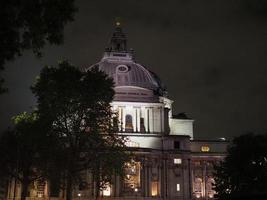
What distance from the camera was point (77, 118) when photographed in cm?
5884

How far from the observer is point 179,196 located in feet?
326

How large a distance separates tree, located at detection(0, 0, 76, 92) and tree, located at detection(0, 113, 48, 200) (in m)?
34.0

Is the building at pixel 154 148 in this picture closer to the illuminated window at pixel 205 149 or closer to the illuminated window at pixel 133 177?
the illuminated window at pixel 133 177

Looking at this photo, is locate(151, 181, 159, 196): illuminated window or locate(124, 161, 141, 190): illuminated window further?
locate(151, 181, 159, 196): illuminated window

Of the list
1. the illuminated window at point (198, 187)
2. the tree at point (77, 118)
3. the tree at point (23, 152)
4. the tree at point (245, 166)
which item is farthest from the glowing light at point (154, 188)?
the tree at point (77, 118)

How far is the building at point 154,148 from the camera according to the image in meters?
97.3

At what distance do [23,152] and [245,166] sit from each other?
38326 mm

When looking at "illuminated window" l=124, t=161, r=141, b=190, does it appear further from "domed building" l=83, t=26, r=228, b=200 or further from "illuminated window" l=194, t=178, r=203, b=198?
"illuminated window" l=194, t=178, r=203, b=198

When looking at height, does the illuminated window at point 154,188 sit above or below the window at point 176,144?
below

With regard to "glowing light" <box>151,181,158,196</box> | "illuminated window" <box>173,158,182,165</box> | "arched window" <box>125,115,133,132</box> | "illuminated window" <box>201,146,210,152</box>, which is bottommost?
"glowing light" <box>151,181,158,196</box>

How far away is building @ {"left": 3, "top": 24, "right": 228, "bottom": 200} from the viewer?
9731cm

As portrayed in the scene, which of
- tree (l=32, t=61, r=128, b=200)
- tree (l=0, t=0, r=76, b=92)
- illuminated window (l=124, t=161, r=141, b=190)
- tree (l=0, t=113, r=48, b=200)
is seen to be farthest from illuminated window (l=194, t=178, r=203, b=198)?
tree (l=0, t=0, r=76, b=92)

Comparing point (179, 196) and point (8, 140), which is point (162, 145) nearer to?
point (179, 196)

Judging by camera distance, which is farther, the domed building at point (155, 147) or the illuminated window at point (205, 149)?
the illuminated window at point (205, 149)
